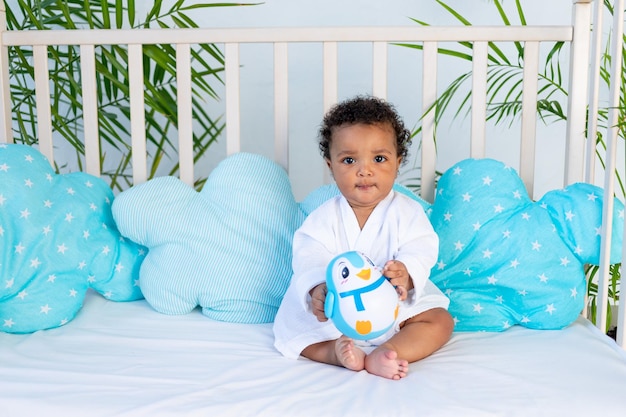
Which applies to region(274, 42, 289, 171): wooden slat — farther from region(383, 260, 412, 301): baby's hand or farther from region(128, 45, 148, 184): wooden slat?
region(383, 260, 412, 301): baby's hand

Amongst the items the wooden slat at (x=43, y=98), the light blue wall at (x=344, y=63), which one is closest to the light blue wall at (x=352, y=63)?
the light blue wall at (x=344, y=63)

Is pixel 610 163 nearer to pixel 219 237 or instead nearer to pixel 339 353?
pixel 339 353

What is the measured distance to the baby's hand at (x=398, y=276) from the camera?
3.97 feet

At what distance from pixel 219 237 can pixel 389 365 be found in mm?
536

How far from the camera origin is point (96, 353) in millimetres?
1254

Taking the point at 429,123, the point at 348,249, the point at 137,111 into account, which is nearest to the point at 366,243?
the point at 348,249

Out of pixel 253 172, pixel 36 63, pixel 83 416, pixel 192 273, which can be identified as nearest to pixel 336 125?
pixel 253 172

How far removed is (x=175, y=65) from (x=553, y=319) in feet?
3.42

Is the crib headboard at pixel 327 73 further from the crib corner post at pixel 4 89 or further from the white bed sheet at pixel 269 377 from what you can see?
the white bed sheet at pixel 269 377

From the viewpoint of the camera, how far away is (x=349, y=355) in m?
1.16

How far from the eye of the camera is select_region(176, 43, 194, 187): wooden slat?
5.48 ft

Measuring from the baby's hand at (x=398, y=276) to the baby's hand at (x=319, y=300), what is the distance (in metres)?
0.11

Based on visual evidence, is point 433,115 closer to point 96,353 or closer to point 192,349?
point 192,349

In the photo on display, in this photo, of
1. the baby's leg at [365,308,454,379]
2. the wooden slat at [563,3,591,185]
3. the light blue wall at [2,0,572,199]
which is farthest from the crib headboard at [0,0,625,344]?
the light blue wall at [2,0,572,199]
